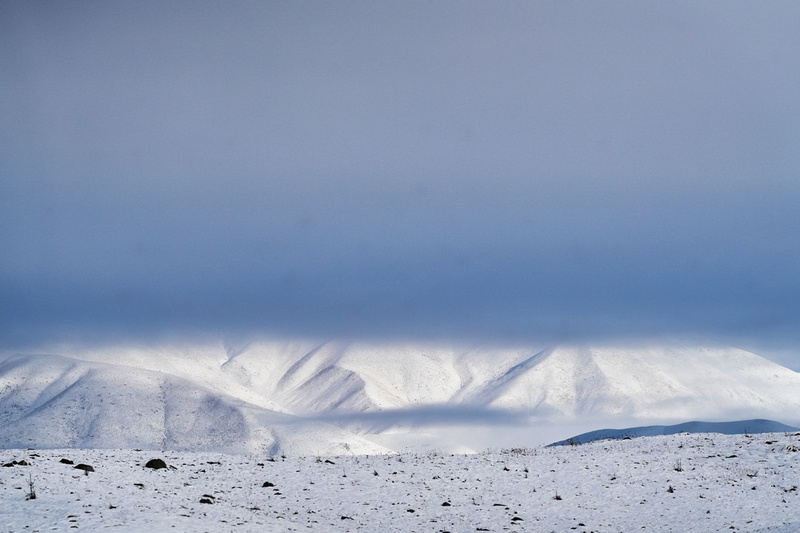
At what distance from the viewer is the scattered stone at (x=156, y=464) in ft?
115

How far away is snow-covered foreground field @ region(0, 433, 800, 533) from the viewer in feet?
89.4

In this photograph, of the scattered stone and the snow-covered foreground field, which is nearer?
the snow-covered foreground field

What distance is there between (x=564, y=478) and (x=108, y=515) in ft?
64.4

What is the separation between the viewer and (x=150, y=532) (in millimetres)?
23922

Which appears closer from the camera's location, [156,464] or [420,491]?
[420,491]

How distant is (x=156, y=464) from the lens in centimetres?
3541

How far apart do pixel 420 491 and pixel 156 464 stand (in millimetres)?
11766

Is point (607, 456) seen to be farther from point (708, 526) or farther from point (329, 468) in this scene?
point (329, 468)

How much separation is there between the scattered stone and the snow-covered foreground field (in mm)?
473

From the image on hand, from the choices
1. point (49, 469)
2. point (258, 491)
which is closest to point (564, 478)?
point (258, 491)

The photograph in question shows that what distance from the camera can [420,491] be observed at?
111 ft

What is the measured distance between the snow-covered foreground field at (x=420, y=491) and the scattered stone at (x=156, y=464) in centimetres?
47

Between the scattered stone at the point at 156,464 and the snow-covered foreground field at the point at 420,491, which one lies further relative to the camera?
the scattered stone at the point at 156,464

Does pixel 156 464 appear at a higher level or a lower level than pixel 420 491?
higher
